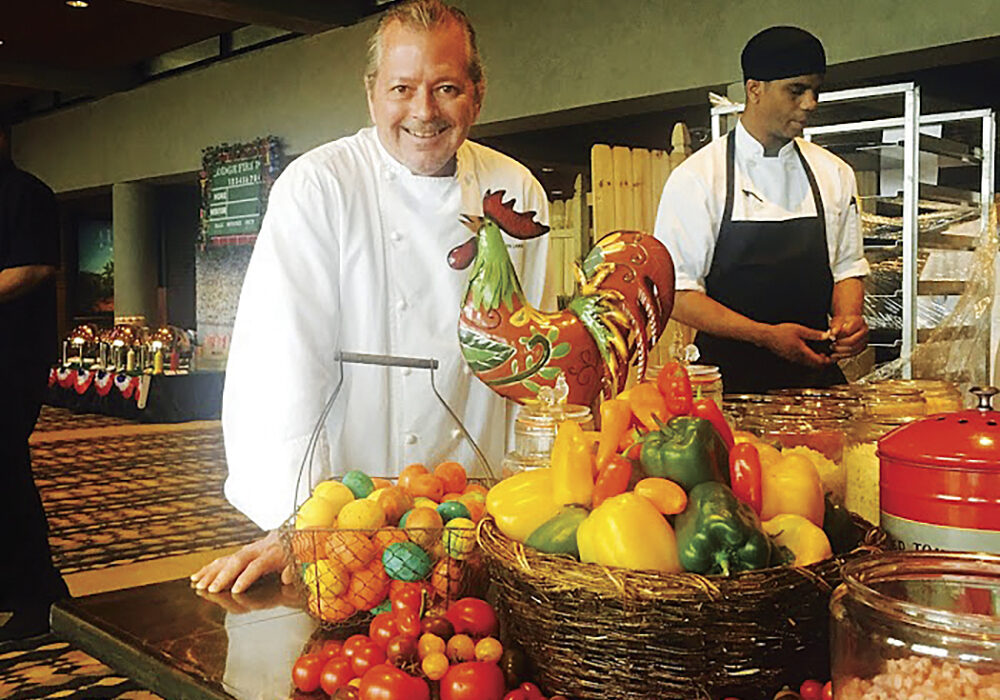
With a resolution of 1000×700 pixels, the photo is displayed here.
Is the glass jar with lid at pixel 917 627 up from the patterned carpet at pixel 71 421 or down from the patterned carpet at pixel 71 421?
up

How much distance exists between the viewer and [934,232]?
4168 mm

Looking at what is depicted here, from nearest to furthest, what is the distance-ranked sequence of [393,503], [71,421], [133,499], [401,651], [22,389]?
[401,651], [393,503], [22,389], [133,499], [71,421]

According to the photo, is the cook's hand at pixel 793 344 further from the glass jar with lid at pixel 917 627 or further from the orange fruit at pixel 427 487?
the glass jar with lid at pixel 917 627

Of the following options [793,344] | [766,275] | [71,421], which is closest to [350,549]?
[793,344]

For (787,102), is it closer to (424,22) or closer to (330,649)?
(424,22)

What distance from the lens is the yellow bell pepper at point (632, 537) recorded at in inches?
36.1

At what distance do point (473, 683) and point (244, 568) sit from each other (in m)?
0.57

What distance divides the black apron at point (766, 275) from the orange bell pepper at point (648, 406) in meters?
1.72

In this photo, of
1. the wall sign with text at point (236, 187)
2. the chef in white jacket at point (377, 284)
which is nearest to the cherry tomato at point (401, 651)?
the chef in white jacket at point (377, 284)

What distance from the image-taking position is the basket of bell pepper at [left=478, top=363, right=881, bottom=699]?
2.94 ft

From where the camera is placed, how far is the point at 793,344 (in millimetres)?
2539

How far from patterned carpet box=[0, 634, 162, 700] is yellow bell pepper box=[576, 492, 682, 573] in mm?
2224

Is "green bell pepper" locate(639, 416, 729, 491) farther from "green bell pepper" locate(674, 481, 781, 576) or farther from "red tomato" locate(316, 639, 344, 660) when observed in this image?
"red tomato" locate(316, 639, 344, 660)

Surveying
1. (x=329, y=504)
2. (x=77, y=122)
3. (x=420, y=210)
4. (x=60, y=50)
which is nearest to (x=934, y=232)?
(x=420, y=210)
